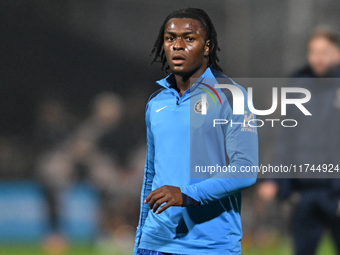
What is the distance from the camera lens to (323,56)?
309 centimetres

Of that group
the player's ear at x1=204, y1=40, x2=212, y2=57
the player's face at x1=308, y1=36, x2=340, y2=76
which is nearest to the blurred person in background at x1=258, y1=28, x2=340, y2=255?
the player's face at x1=308, y1=36, x2=340, y2=76

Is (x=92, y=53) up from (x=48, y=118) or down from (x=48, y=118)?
up

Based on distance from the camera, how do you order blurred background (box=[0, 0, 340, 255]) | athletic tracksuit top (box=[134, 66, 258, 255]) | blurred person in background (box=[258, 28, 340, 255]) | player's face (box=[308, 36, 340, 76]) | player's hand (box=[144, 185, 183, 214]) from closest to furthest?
player's hand (box=[144, 185, 183, 214]), athletic tracksuit top (box=[134, 66, 258, 255]), blurred person in background (box=[258, 28, 340, 255]), player's face (box=[308, 36, 340, 76]), blurred background (box=[0, 0, 340, 255])

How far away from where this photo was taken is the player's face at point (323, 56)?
3016 mm

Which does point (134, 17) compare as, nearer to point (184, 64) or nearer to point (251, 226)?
point (251, 226)

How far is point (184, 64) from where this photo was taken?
181 cm

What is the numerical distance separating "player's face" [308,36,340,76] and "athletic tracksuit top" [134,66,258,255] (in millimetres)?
1419

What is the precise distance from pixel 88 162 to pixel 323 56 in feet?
8.42

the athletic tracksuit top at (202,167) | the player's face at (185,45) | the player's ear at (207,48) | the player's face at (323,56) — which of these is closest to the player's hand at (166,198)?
the athletic tracksuit top at (202,167)

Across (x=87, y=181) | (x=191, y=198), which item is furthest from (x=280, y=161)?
(x=87, y=181)

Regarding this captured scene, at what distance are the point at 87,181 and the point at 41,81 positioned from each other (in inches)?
52.3

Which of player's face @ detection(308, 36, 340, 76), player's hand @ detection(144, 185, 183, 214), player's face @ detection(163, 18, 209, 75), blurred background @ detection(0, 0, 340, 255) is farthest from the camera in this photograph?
blurred background @ detection(0, 0, 340, 255)

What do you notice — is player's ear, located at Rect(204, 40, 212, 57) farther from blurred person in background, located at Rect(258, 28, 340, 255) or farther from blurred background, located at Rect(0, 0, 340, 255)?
blurred background, located at Rect(0, 0, 340, 255)

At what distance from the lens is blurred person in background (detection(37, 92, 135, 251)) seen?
14.8 feet
